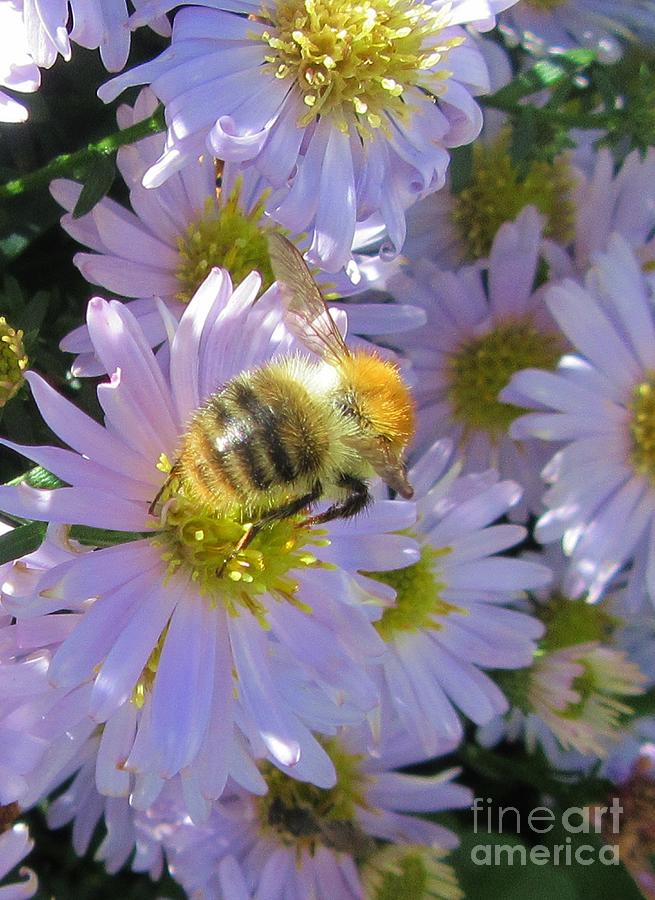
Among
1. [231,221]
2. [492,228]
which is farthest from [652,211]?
[231,221]

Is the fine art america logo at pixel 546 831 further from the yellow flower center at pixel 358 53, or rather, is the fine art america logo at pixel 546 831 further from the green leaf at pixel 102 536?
the yellow flower center at pixel 358 53

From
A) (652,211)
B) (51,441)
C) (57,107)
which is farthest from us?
(652,211)

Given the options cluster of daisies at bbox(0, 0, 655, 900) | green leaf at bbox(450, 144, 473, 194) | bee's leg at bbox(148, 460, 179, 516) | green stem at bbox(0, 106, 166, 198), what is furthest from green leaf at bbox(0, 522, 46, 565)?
green leaf at bbox(450, 144, 473, 194)

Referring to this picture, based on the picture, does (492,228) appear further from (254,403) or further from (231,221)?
(254,403)

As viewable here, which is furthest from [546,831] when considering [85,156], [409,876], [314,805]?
[85,156]

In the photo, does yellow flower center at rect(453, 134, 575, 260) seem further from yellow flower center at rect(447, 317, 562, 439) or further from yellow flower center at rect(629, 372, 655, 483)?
yellow flower center at rect(629, 372, 655, 483)

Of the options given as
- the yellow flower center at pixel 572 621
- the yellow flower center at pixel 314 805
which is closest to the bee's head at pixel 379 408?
the yellow flower center at pixel 314 805
